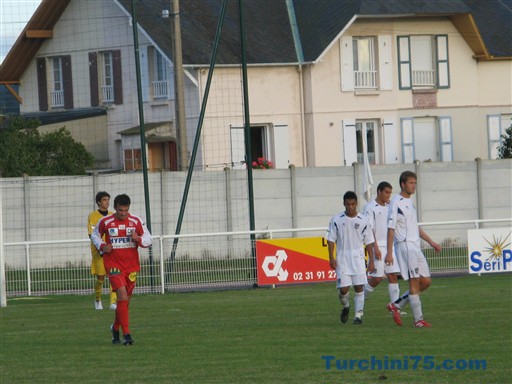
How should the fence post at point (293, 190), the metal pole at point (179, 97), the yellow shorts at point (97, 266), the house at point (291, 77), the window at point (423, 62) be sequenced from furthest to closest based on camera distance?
the window at point (423, 62), the house at point (291, 77), the fence post at point (293, 190), the metal pole at point (179, 97), the yellow shorts at point (97, 266)

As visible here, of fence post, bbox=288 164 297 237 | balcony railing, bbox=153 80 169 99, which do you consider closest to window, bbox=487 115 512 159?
balcony railing, bbox=153 80 169 99

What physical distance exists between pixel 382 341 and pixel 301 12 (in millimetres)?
35942

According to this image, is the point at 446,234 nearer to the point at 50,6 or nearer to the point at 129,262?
the point at 129,262

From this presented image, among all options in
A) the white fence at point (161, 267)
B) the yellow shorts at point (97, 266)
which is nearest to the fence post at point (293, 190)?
the white fence at point (161, 267)

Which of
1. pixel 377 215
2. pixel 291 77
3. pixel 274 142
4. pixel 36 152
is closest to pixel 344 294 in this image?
pixel 377 215

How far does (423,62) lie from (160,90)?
10688mm

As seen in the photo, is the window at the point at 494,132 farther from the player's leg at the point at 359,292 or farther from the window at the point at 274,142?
the player's leg at the point at 359,292

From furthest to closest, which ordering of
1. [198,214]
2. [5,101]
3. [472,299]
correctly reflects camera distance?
[5,101] → [198,214] → [472,299]

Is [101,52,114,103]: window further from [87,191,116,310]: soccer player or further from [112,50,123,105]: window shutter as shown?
[87,191,116,310]: soccer player

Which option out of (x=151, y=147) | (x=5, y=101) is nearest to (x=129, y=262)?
(x=151, y=147)

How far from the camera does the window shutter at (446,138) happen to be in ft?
165

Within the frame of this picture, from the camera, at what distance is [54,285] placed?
89.0ft

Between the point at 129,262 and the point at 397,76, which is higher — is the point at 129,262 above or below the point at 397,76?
below

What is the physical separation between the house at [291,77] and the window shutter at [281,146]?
38 mm
